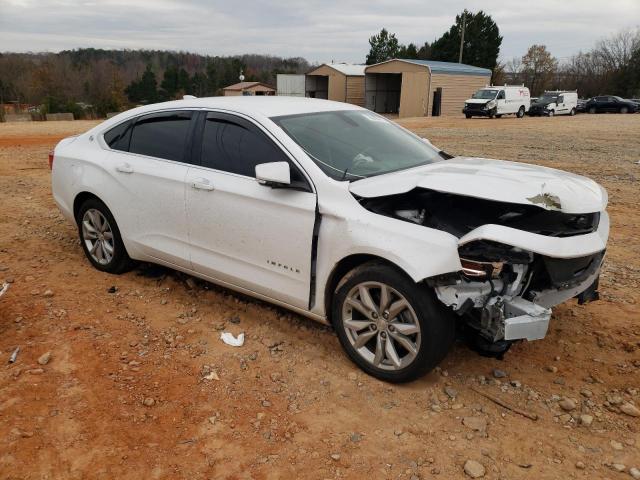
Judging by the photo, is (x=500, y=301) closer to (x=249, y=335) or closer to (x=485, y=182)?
(x=485, y=182)

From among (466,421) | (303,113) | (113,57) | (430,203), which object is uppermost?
(113,57)

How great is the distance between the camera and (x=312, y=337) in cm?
389

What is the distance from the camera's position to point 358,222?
3207 millimetres

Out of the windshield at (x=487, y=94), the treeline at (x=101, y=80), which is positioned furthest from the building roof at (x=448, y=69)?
the treeline at (x=101, y=80)

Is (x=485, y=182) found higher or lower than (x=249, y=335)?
higher

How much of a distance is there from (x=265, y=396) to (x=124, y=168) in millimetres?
2444

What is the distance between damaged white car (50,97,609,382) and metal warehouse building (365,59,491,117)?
32.0 metres

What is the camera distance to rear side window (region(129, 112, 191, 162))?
4223 millimetres

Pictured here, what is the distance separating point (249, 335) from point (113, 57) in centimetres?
13153

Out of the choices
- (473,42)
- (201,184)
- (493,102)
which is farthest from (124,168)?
(473,42)

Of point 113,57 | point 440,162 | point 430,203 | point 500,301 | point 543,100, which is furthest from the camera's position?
point 113,57

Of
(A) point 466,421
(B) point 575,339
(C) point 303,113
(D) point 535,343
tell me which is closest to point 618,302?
(B) point 575,339

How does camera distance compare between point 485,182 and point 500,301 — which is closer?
point 500,301

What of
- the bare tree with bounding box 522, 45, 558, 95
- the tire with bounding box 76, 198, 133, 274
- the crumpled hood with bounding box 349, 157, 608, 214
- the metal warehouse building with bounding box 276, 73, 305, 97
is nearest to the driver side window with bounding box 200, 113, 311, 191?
the crumpled hood with bounding box 349, 157, 608, 214
